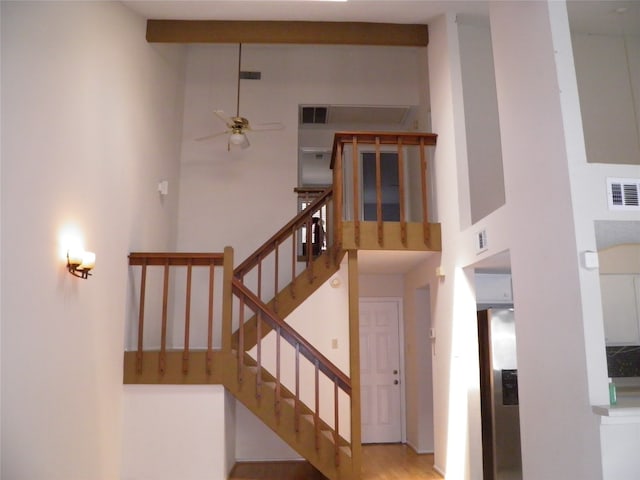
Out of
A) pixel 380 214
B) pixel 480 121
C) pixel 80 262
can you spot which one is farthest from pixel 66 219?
pixel 480 121

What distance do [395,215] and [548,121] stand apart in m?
5.79

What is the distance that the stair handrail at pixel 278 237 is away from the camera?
6.12 m

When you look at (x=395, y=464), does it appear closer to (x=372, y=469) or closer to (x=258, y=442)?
(x=372, y=469)

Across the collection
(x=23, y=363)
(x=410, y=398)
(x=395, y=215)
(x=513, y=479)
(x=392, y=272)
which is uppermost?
(x=395, y=215)

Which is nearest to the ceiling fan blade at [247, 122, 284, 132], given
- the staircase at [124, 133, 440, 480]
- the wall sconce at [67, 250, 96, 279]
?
the staircase at [124, 133, 440, 480]

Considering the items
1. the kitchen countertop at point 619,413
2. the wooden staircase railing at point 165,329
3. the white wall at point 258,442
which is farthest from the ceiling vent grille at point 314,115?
the kitchen countertop at point 619,413

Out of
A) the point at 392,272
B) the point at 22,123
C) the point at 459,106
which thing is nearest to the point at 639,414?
the point at 459,106

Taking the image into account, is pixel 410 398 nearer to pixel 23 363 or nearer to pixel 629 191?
pixel 629 191

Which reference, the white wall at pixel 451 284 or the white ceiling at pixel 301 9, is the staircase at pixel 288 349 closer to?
the white wall at pixel 451 284

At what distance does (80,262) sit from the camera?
3840 millimetres

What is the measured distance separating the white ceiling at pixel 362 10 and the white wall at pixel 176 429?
13.2 feet

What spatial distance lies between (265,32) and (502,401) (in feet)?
15.7

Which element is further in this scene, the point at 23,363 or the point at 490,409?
the point at 490,409

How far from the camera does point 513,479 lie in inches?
193
